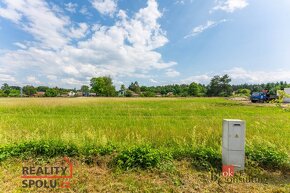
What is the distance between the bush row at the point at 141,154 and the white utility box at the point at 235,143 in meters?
0.37

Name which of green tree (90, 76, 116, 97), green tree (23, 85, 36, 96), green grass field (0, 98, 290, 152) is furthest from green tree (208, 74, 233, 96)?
green tree (23, 85, 36, 96)

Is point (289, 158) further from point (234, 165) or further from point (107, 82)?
point (107, 82)

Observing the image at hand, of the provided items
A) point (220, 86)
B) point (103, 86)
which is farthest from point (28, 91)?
point (220, 86)

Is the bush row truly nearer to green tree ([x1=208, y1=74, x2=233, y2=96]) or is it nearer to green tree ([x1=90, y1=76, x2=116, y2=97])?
green tree ([x1=90, y1=76, x2=116, y2=97])

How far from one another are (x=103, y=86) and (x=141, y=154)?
249 ft

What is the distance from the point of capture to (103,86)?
253 ft

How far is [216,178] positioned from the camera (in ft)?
11.8

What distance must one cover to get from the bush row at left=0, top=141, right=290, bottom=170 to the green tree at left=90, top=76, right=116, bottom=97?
241 feet

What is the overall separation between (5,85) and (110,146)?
145394mm

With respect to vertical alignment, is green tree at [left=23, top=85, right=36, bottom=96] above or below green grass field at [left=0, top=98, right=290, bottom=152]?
above

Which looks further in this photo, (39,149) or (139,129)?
(139,129)

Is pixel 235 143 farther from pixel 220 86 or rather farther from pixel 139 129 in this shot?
pixel 220 86

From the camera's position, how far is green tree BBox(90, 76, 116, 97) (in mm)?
76812

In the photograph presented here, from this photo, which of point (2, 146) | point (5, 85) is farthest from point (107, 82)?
point (5, 85)
